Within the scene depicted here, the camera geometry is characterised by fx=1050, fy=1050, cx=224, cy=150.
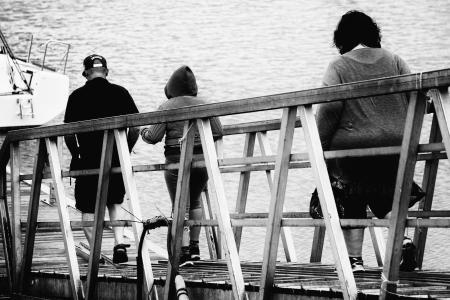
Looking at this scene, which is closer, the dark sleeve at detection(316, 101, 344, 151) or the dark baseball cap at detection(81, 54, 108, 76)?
the dark sleeve at detection(316, 101, 344, 151)

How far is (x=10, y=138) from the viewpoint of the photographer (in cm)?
595

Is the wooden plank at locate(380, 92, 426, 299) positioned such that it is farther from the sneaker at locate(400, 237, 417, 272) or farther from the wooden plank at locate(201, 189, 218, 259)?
the wooden plank at locate(201, 189, 218, 259)

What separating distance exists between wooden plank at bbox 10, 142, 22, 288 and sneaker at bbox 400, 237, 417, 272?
2294 mm

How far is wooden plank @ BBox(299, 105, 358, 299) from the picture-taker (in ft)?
12.1

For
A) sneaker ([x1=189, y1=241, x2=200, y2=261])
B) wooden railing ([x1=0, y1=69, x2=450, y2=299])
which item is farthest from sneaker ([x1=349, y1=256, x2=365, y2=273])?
sneaker ([x1=189, y1=241, x2=200, y2=261])

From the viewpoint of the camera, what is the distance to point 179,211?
4645 millimetres

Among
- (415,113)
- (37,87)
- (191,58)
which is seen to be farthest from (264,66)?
(415,113)

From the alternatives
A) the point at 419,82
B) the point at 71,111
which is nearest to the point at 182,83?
the point at 71,111

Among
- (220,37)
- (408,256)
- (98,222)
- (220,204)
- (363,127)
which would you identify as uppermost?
(220,37)

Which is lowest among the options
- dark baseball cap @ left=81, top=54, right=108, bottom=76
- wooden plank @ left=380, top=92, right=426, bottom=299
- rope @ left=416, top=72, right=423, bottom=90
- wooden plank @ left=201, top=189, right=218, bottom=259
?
wooden plank @ left=380, top=92, right=426, bottom=299

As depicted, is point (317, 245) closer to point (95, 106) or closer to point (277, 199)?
point (95, 106)

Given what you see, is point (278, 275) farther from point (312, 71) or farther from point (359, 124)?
point (312, 71)

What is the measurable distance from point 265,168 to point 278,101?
1554 millimetres

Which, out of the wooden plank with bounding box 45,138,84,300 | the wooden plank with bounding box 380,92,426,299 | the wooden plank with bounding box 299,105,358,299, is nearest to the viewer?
the wooden plank with bounding box 380,92,426,299
